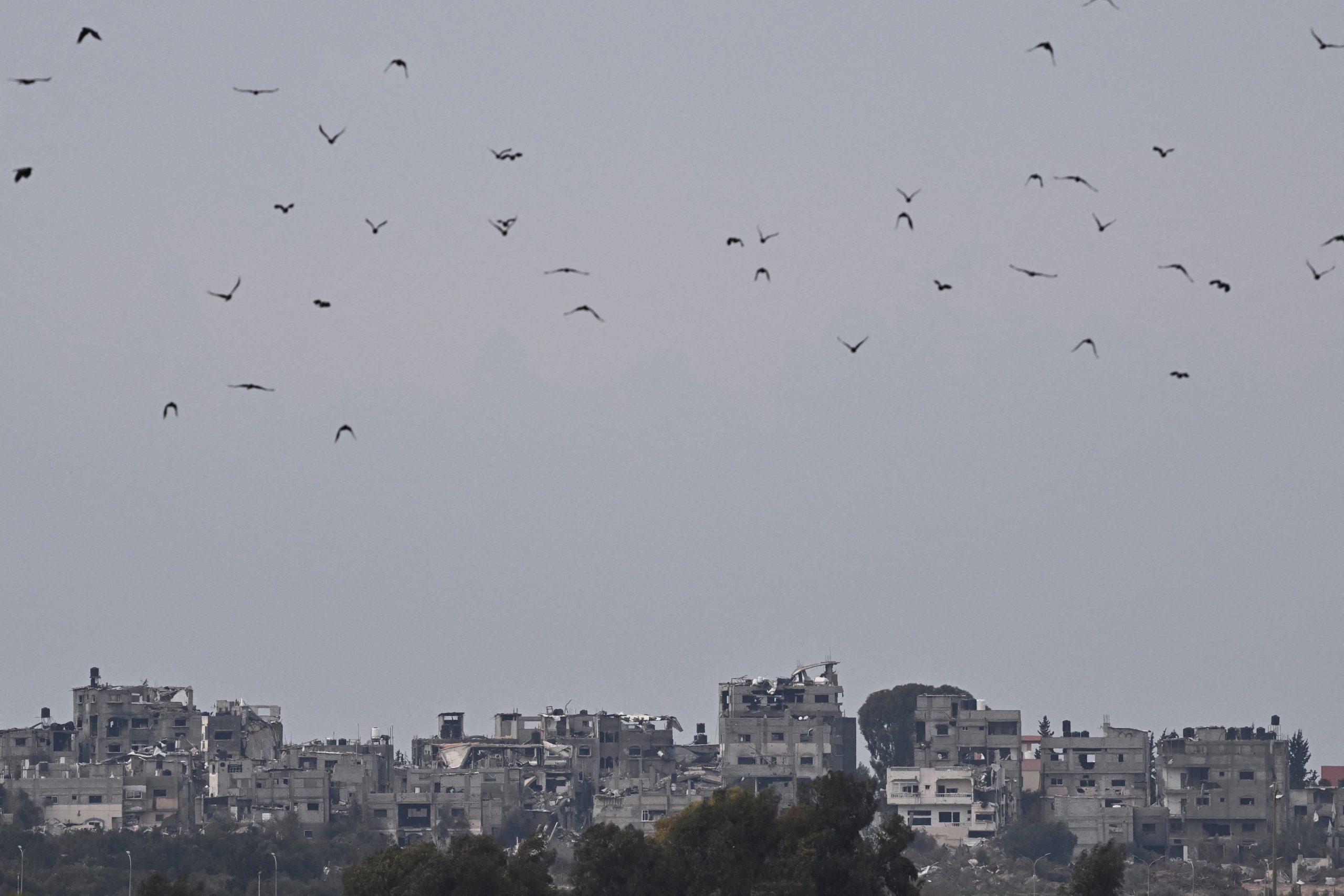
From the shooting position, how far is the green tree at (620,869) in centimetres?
7181

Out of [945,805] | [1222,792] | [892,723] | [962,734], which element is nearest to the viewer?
[1222,792]

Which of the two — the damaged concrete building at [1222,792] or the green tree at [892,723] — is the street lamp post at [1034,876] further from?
the green tree at [892,723]

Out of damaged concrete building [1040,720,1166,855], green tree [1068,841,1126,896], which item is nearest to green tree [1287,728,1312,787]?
damaged concrete building [1040,720,1166,855]

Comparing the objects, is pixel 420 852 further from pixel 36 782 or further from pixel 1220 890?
pixel 36 782

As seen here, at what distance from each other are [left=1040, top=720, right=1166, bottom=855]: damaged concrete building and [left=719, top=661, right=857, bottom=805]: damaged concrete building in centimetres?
1493

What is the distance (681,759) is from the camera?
15875 cm

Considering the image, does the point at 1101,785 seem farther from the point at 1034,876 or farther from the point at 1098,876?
the point at 1098,876

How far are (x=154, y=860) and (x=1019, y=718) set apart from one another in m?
57.4

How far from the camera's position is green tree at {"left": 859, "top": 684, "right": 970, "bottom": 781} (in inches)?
7057

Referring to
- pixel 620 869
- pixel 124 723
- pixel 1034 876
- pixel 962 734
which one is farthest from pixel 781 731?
pixel 620 869

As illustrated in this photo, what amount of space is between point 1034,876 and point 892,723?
172 feet

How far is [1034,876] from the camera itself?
422 ft

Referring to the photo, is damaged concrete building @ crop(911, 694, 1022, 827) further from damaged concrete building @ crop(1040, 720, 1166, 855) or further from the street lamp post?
the street lamp post

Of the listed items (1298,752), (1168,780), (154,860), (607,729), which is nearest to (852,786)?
(154,860)
